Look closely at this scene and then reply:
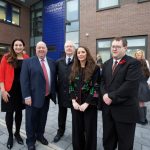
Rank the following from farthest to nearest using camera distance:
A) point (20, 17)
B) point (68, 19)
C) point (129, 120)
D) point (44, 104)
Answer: point (20, 17) → point (68, 19) → point (44, 104) → point (129, 120)

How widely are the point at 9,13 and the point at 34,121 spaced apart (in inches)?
456

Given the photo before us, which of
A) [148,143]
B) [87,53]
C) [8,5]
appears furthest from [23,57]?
[8,5]

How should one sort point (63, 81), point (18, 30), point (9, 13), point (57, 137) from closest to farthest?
point (63, 81) → point (57, 137) → point (9, 13) → point (18, 30)

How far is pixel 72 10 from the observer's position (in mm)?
12188

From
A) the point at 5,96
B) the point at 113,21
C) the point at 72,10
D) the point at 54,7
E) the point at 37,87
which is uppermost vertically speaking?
the point at 54,7

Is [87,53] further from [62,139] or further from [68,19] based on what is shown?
[68,19]

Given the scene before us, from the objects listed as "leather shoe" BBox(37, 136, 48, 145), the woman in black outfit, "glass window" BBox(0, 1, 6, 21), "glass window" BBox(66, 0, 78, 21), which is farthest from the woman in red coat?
"glass window" BBox(0, 1, 6, 21)

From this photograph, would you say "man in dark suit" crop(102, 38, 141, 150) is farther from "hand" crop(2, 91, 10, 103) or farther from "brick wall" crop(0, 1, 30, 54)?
"brick wall" crop(0, 1, 30, 54)

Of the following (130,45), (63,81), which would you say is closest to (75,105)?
(63,81)

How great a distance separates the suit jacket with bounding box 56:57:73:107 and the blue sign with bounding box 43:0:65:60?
963 cm

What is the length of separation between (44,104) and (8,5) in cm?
1164

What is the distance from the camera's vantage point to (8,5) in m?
13.1

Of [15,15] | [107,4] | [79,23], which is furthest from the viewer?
[15,15]

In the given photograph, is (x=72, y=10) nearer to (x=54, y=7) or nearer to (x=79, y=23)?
(x=79, y=23)
